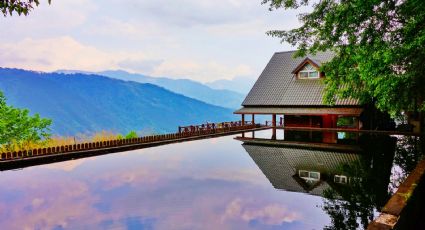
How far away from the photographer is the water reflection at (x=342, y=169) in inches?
331

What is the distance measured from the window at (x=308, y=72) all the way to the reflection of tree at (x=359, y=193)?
14.4 m

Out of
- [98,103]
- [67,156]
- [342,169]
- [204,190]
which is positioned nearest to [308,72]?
[342,169]

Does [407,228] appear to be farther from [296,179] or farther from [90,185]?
[90,185]

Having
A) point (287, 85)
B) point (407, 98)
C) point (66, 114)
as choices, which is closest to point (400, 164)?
point (407, 98)

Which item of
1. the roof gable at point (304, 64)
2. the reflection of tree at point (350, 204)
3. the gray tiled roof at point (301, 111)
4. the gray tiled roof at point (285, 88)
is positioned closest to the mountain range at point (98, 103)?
the gray tiled roof at point (285, 88)

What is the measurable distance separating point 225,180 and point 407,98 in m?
7.03

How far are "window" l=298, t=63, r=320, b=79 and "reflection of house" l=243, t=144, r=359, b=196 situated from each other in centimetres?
1230

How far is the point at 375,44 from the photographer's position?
35.2 ft

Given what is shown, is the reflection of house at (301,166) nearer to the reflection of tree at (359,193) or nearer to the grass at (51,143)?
the reflection of tree at (359,193)

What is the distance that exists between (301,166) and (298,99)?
47.4ft

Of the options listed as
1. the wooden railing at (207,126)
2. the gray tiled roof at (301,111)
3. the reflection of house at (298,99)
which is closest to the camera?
A: the wooden railing at (207,126)

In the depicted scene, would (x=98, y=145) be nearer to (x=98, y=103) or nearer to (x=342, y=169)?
(x=342, y=169)

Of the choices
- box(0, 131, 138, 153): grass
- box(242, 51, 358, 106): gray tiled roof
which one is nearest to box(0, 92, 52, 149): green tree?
box(0, 131, 138, 153): grass

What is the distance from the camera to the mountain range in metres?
139
